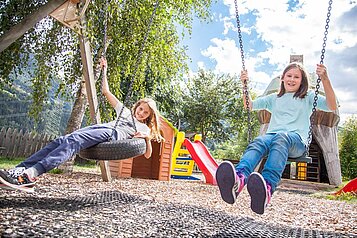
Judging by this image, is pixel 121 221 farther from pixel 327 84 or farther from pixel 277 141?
pixel 327 84

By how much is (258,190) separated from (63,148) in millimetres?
1491

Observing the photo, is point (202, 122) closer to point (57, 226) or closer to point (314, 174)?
point (314, 174)

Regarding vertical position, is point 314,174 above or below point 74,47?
below

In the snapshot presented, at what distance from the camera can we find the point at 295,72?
2.67 metres

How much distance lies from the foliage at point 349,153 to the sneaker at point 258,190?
49.1ft

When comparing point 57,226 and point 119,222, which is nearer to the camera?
point 57,226

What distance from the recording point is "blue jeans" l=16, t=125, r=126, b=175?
8.18ft

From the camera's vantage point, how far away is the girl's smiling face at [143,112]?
3516 millimetres

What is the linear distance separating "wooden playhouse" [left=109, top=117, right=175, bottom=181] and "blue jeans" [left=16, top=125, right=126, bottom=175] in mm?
4218

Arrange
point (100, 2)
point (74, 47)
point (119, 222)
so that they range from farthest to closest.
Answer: point (74, 47) < point (100, 2) < point (119, 222)

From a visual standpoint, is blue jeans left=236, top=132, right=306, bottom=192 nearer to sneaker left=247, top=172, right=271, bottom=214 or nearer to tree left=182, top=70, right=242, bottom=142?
sneaker left=247, top=172, right=271, bottom=214

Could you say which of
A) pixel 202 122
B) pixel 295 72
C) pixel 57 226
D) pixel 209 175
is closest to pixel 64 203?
pixel 57 226

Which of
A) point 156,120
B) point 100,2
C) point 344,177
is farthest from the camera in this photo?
point 344,177

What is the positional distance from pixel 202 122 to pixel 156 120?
16196 millimetres
